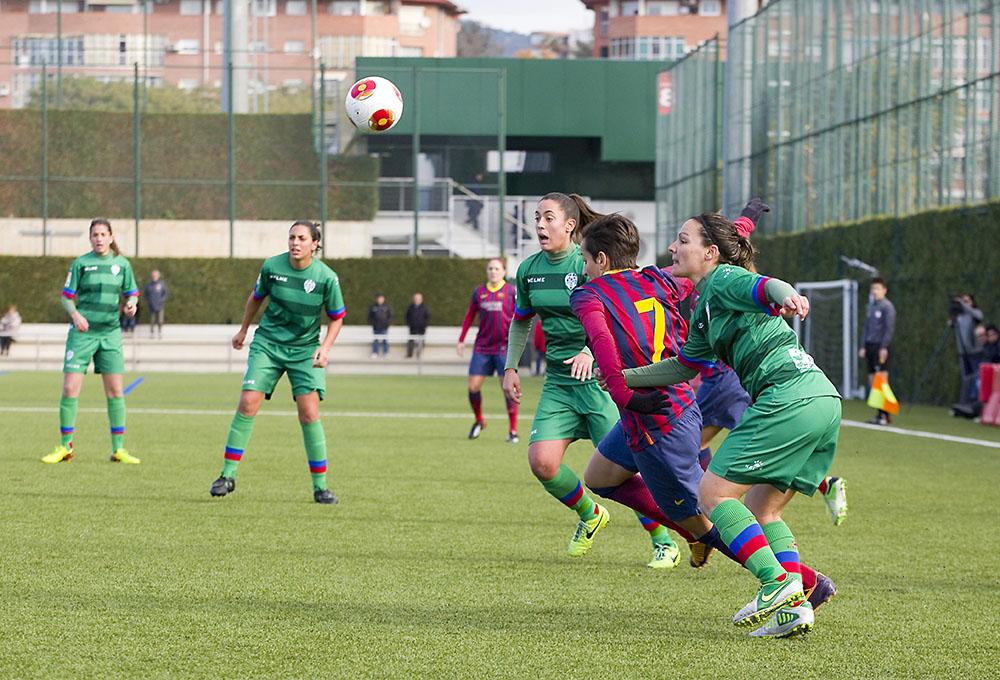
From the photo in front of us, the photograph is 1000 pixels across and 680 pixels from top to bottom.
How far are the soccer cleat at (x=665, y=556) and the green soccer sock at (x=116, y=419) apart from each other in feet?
22.6

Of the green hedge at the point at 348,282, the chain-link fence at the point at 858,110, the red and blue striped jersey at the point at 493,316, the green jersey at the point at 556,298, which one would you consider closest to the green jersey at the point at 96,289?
the red and blue striped jersey at the point at 493,316

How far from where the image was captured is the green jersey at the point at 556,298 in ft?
27.7

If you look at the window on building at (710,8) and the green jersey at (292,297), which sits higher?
the window on building at (710,8)

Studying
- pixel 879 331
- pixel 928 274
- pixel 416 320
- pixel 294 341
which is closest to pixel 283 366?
pixel 294 341

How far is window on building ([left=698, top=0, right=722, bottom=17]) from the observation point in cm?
9694

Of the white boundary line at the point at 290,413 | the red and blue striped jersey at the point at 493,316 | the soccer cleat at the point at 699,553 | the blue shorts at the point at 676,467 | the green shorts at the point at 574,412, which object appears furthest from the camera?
the white boundary line at the point at 290,413

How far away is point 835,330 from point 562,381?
2127cm

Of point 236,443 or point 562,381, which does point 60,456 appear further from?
point 562,381

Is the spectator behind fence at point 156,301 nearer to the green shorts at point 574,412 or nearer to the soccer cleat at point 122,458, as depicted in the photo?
the soccer cleat at point 122,458

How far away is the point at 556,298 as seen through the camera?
8.48 m

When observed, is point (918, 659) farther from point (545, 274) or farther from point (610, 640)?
point (545, 274)

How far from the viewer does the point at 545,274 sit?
8.49 meters

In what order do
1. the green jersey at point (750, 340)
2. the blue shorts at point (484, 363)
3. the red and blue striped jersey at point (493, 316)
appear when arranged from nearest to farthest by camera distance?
the green jersey at point (750, 340) → the blue shorts at point (484, 363) → the red and blue striped jersey at point (493, 316)

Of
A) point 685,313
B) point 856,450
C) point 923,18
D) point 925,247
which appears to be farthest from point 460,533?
point 923,18
